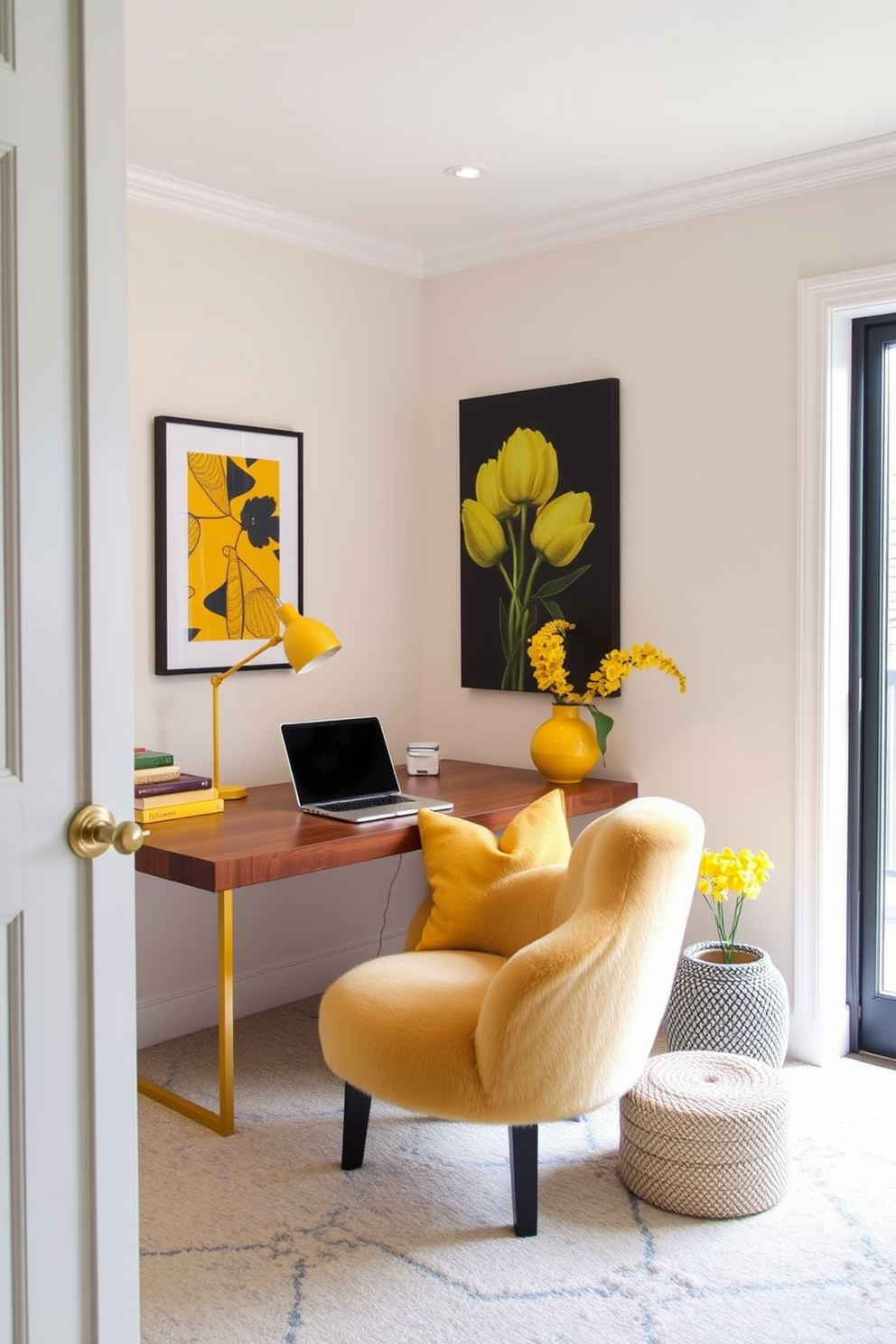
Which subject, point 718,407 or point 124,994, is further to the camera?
point 718,407

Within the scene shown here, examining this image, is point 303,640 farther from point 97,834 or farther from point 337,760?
point 97,834

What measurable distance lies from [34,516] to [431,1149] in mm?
1886

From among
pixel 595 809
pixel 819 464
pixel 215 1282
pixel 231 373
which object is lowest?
pixel 215 1282

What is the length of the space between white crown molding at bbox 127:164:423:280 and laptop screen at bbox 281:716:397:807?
4.80ft

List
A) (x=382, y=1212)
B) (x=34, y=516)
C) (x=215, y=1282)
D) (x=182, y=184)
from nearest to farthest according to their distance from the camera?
(x=34, y=516) → (x=215, y=1282) → (x=382, y=1212) → (x=182, y=184)

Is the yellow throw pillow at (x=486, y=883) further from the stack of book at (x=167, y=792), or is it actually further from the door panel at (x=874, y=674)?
the door panel at (x=874, y=674)

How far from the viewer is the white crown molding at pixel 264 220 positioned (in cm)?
327

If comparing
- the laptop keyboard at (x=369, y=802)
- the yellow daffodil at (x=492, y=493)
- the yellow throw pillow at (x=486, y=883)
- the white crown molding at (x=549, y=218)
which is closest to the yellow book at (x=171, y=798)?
the laptop keyboard at (x=369, y=802)

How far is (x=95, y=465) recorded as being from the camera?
153 centimetres

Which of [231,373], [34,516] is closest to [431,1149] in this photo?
[34,516]

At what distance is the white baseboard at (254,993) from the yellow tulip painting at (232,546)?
1.03 m

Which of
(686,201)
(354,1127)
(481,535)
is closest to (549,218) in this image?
(686,201)

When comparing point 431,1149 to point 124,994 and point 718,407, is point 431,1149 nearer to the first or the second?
point 124,994

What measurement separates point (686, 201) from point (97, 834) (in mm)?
2641
